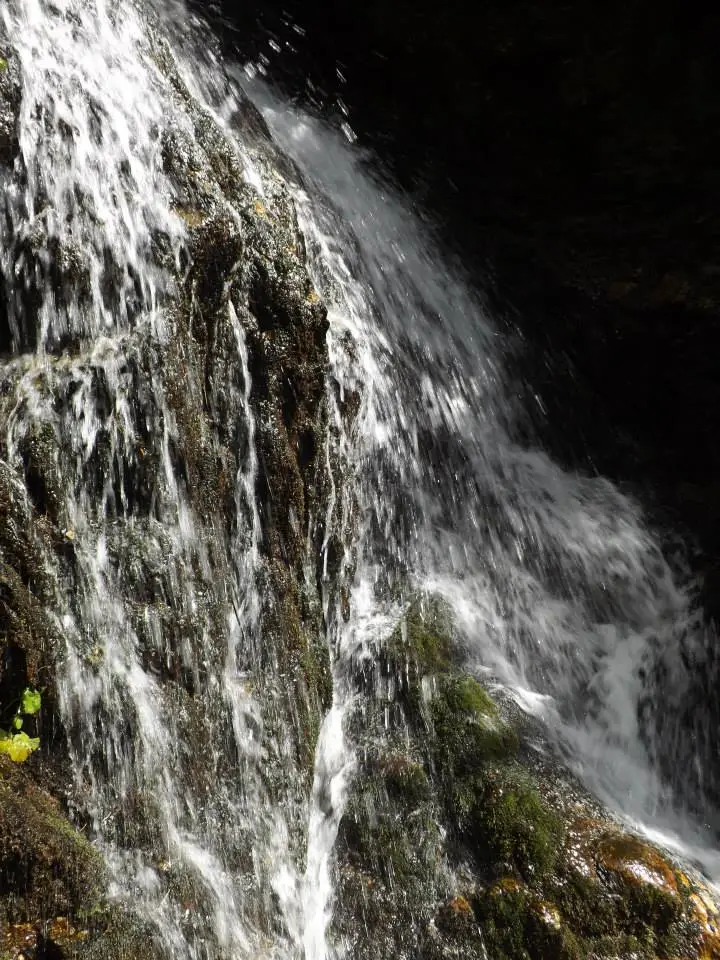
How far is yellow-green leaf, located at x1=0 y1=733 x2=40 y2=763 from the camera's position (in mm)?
2777

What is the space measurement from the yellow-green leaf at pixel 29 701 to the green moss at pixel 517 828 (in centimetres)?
192

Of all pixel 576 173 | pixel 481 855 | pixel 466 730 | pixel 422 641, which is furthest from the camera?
pixel 576 173

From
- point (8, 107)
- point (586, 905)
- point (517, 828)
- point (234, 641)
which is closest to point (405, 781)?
point (517, 828)

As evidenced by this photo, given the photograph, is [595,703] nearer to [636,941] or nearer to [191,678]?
[636,941]

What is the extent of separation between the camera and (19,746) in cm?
281

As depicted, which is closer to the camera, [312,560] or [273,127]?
[312,560]

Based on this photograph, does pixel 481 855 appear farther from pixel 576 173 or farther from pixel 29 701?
pixel 576 173

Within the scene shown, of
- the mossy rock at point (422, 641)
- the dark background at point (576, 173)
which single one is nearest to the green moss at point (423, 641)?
the mossy rock at point (422, 641)

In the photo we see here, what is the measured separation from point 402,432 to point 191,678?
84.6 inches

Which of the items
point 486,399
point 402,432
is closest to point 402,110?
point 486,399

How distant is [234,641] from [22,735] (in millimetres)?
960

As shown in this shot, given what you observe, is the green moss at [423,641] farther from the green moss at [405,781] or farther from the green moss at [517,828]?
the green moss at [517,828]

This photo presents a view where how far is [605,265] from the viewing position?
228 inches

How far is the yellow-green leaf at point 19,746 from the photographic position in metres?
2.78
